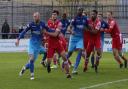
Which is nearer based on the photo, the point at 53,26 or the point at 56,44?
the point at 56,44

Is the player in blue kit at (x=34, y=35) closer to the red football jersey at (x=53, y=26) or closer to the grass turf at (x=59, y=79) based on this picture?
the red football jersey at (x=53, y=26)

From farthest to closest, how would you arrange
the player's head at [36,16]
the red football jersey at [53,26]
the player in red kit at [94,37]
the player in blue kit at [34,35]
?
the player in red kit at [94,37] → the red football jersey at [53,26] → the player in blue kit at [34,35] → the player's head at [36,16]

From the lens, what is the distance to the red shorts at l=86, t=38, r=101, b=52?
18.6 meters

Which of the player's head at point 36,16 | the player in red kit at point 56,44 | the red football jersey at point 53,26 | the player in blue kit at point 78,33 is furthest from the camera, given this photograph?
the player in blue kit at point 78,33

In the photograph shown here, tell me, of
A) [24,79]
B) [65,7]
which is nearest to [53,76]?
[24,79]

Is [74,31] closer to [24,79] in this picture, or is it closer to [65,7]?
[24,79]

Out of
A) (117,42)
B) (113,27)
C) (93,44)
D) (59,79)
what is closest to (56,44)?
(59,79)

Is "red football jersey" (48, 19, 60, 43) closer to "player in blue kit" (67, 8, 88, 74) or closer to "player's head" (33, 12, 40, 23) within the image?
"player's head" (33, 12, 40, 23)

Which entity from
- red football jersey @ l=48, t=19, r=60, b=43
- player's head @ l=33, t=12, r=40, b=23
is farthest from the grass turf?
player's head @ l=33, t=12, r=40, b=23

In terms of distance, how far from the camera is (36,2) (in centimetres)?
4859

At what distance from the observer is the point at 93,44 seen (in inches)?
737

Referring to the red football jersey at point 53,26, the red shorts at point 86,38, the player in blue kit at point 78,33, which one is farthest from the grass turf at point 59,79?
the red football jersey at point 53,26

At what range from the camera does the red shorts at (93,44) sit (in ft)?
61.1

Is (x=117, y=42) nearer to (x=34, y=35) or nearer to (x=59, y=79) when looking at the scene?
(x=59, y=79)
